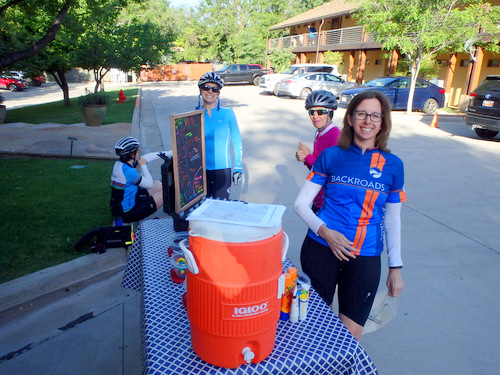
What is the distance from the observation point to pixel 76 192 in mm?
6094

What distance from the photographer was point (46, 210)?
17.2 ft

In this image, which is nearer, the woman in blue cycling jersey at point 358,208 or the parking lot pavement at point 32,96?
the woman in blue cycling jersey at point 358,208

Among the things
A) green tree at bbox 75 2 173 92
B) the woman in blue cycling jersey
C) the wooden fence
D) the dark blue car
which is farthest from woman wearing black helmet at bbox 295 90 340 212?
the wooden fence

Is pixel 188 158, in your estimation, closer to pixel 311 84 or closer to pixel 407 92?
pixel 407 92

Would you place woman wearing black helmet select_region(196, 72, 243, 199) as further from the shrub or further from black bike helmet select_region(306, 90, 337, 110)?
the shrub

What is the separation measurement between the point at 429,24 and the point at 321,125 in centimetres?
1482

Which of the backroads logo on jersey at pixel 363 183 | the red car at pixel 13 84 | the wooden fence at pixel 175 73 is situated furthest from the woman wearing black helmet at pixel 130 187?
the wooden fence at pixel 175 73

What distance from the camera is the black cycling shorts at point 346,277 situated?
2184mm

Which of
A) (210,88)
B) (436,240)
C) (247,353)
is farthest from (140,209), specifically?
(436,240)

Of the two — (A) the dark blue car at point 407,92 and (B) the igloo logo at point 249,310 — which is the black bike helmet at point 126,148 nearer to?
(B) the igloo logo at point 249,310

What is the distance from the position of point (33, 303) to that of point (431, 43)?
16.1 metres

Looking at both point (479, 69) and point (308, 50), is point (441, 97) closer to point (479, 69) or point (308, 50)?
point (479, 69)

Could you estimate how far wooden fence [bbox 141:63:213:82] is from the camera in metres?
46.3

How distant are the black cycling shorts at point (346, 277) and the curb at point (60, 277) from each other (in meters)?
2.57
